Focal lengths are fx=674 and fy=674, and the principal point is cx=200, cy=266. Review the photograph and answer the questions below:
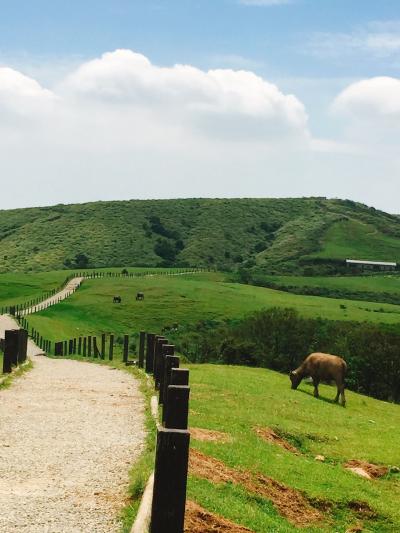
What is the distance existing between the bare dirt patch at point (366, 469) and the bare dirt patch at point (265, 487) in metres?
4.33

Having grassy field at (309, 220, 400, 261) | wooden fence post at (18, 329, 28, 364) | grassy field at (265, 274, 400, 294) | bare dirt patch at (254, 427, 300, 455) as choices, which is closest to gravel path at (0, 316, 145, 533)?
bare dirt patch at (254, 427, 300, 455)

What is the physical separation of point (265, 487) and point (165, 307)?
7574 cm

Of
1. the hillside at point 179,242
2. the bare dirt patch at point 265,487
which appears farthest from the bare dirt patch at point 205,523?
the hillside at point 179,242

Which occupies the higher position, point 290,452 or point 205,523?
point 205,523

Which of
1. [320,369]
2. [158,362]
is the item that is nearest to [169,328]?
[320,369]

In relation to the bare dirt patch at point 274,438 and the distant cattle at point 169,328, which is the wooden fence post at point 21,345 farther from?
the distant cattle at point 169,328

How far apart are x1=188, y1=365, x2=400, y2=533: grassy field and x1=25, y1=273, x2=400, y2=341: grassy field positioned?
1519 inches

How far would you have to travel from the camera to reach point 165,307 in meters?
88.4

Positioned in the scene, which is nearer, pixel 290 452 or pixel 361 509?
pixel 361 509

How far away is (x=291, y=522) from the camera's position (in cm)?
1180

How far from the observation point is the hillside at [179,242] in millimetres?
156875

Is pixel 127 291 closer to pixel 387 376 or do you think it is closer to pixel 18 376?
pixel 387 376

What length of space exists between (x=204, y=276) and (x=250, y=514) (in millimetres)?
117804

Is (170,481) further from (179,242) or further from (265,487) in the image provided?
(179,242)
